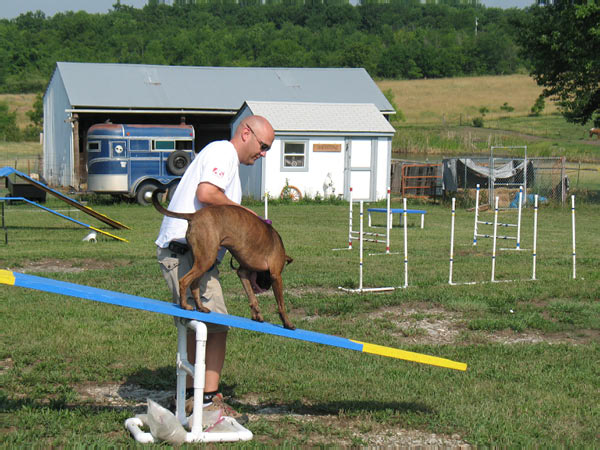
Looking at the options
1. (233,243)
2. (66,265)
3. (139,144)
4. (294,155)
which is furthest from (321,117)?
(233,243)

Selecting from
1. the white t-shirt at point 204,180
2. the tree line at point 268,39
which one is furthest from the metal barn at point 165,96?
the tree line at point 268,39

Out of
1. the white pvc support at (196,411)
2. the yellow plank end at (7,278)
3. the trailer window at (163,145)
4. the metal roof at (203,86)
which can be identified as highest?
the metal roof at (203,86)

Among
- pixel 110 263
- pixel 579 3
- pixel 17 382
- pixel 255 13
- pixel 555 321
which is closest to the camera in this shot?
pixel 17 382

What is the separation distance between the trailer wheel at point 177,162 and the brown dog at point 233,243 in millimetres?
20031

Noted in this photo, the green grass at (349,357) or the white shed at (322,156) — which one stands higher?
the white shed at (322,156)

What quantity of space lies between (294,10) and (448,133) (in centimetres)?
7994

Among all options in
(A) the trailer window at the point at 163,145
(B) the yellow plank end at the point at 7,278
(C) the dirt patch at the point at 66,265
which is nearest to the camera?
(B) the yellow plank end at the point at 7,278

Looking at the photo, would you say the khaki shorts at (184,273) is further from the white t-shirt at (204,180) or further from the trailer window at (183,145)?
the trailer window at (183,145)

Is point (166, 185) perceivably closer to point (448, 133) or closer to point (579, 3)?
point (579, 3)

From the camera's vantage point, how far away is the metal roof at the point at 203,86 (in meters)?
28.8

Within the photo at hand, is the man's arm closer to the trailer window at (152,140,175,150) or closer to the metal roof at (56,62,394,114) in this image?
the trailer window at (152,140,175,150)

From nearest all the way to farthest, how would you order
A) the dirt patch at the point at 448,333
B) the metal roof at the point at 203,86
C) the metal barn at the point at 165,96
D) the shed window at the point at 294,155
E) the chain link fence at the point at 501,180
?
the dirt patch at the point at 448,333
the chain link fence at the point at 501,180
the shed window at the point at 294,155
the metal barn at the point at 165,96
the metal roof at the point at 203,86

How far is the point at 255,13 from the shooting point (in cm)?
12494

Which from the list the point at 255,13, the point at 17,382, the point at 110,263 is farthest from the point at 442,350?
the point at 255,13
